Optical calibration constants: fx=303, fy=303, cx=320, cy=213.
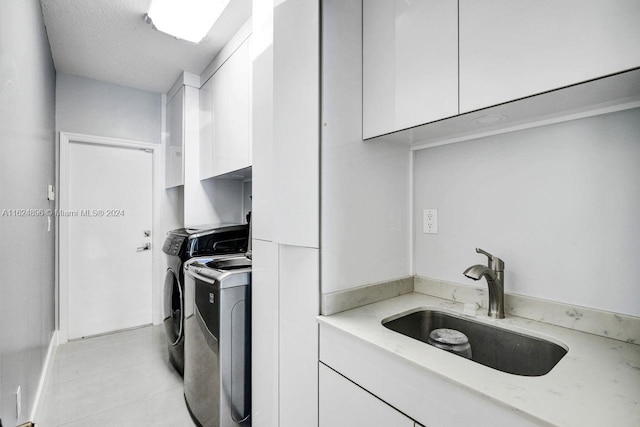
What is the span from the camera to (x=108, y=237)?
329 centimetres

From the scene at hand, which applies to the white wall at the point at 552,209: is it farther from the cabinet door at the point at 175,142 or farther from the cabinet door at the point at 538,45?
the cabinet door at the point at 175,142

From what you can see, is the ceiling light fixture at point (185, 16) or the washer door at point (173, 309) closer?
the ceiling light fixture at point (185, 16)

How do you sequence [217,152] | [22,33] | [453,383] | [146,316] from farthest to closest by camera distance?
1. [146,316]
2. [217,152]
3. [22,33]
4. [453,383]

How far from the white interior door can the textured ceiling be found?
0.81 meters

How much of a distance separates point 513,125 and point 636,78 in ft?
1.32

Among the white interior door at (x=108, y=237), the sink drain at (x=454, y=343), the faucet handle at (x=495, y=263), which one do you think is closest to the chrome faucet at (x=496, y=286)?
the faucet handle at (x=495, y=263)

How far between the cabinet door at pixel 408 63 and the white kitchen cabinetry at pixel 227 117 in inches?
46.5

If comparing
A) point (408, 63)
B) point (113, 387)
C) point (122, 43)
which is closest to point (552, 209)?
point (408, 63)

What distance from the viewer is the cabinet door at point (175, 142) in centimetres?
310

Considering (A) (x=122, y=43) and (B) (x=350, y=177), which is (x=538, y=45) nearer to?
(B) (x=350, y=177)

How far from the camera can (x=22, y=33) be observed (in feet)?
4.94

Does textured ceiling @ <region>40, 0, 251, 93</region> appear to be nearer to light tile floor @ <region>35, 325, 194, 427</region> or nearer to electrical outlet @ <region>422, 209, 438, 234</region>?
electrical outlet @ <region>422, 209, 438, 234</region>

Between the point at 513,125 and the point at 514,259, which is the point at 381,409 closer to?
the point at 514,259

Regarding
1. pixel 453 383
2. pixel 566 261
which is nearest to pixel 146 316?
pixel 453 383
